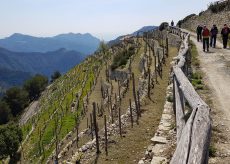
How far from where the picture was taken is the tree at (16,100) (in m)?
116

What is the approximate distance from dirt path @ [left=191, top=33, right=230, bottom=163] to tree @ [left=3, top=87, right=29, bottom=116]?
89780 millimetres

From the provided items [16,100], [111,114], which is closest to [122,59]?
[111,114]

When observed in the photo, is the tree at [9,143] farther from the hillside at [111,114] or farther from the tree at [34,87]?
the tree at [34,87]

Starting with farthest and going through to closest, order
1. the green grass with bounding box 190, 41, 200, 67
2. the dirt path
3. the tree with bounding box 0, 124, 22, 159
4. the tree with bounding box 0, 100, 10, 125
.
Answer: the tree with bounding box 0, 100, 10, 125 < the tree with bounding box 0, 124, 22, 159 < the green grass with bounding box 190, 41, 200, 67 < the dirt path

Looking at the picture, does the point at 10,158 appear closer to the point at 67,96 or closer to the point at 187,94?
the point at 67,96

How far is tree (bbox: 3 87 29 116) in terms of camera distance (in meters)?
116

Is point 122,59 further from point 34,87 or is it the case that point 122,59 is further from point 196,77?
point 34,87

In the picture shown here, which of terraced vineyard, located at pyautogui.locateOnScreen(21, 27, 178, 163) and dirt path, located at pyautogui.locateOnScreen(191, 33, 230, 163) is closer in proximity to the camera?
dirt path, located at pyautogui.locateOnScreen(191, 33, 230, 163)

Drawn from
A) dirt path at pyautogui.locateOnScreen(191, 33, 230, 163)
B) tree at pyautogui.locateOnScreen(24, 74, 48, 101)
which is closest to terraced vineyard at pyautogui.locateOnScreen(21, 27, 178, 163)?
dirt path at pyautogui.locateOnScreen(191, 33, 230, 163)

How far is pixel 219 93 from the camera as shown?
18828 mm

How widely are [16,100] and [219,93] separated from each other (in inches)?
4084

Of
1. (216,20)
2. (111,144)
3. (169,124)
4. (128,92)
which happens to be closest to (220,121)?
(169,124)

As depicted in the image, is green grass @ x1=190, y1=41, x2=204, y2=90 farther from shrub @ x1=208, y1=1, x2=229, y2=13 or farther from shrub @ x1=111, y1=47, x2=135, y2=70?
shrub @ x1=208, y1=1, x2=229, y2=13

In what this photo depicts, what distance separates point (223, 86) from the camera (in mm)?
20547
